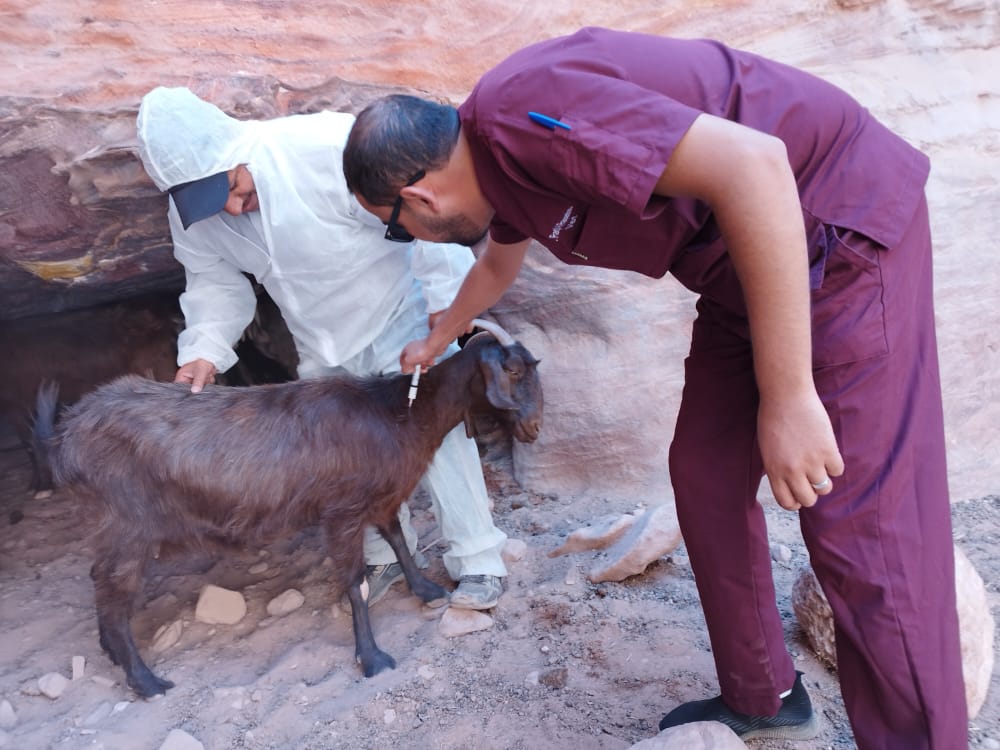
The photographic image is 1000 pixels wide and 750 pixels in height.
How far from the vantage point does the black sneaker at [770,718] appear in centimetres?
238

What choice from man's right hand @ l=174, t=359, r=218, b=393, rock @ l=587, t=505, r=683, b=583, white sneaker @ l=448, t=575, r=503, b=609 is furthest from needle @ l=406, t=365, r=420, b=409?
→ rock @ l=587, t=505, r=683, b=583

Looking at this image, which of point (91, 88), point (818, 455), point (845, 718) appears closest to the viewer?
point (818, 455)

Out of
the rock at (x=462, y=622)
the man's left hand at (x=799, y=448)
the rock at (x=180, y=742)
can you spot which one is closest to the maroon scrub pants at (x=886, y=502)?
the man's left hand at (x=799, y=448)

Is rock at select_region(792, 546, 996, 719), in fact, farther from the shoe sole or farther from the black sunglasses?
the black sunglasses

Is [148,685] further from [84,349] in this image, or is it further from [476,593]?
→ [84,349]

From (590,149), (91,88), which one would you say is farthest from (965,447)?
(91,88)

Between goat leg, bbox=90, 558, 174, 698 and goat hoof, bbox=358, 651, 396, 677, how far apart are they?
2.48 ft

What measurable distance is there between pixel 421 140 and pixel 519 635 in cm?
211

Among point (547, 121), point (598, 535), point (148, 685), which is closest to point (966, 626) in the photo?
point (598, 535)

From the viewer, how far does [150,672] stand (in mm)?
3182

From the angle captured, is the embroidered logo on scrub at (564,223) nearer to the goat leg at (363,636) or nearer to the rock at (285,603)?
the goat leg at (363,636)

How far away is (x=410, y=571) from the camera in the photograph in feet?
11.8

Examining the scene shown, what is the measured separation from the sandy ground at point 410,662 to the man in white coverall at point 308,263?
0.28 m

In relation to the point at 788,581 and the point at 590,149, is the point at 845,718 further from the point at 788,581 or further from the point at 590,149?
the point at 590,149
